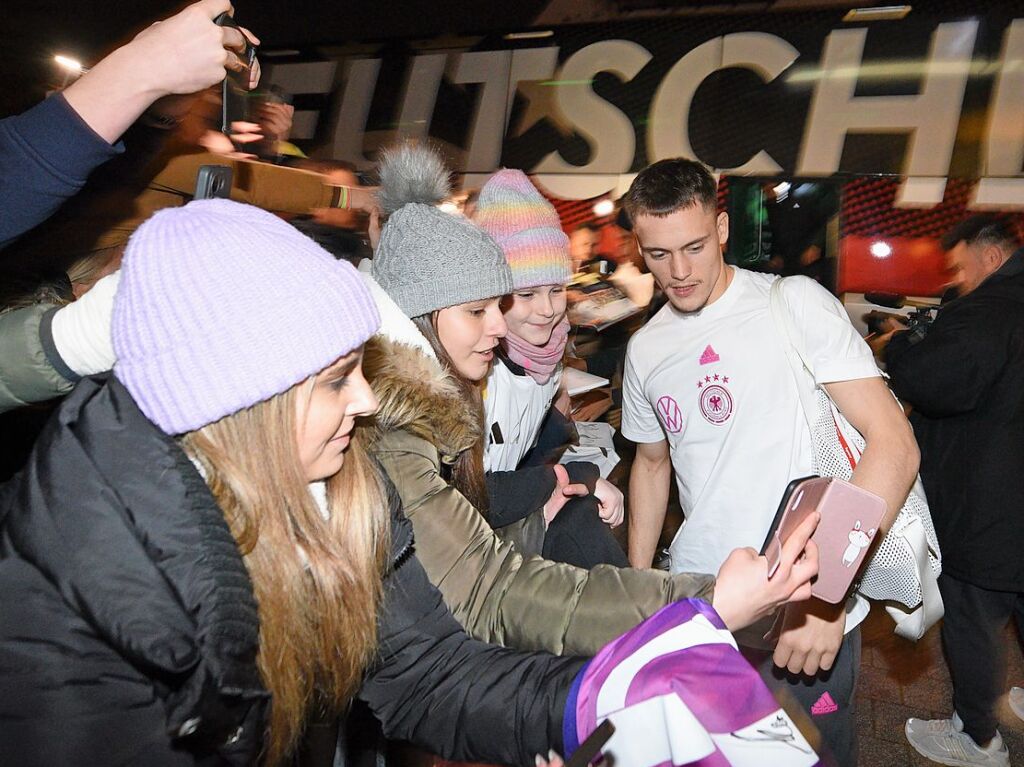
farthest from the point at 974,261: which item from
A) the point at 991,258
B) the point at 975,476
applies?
the point at 975,476

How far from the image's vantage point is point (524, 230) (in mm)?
2734

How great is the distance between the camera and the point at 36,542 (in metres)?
0.88

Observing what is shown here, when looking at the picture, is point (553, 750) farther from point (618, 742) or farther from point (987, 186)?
point (987, 186)

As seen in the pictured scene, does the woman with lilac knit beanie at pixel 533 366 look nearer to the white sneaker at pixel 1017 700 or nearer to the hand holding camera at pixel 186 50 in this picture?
the hand holding camera at pixel 186 50

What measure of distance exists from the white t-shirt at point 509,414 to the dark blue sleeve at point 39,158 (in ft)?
4.19

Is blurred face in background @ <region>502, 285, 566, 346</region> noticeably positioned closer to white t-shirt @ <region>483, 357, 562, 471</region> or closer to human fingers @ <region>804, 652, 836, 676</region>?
white t-shirt @ <region>483, 357, 562, 471</region>

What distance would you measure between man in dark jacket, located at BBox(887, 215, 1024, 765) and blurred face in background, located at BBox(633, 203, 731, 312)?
1.12 metres

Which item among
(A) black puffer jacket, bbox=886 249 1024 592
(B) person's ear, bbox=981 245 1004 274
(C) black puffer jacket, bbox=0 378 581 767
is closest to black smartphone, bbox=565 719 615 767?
(C) black puffer jacket, bbox=0 378 581 767

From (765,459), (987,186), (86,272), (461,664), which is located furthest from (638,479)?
(987,186)

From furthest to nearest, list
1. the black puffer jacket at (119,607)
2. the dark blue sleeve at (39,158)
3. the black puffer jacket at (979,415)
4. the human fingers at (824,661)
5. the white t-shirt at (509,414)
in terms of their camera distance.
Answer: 1. the black puffer jacket at (979,415)
2. the white t-shirt at (509,414)
3. the human fingers at (824,661)
4. the dark blue sleeve at (39,158)
5. the black puffer jacket at (119,607)

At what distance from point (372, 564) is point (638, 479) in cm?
134

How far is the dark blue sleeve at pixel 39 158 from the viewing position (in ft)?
3.94

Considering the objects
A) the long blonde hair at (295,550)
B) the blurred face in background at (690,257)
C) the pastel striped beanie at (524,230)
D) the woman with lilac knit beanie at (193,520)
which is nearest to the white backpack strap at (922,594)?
the blurred face in background at (690,257)

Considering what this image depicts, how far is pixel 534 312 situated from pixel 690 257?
0.70 meters
